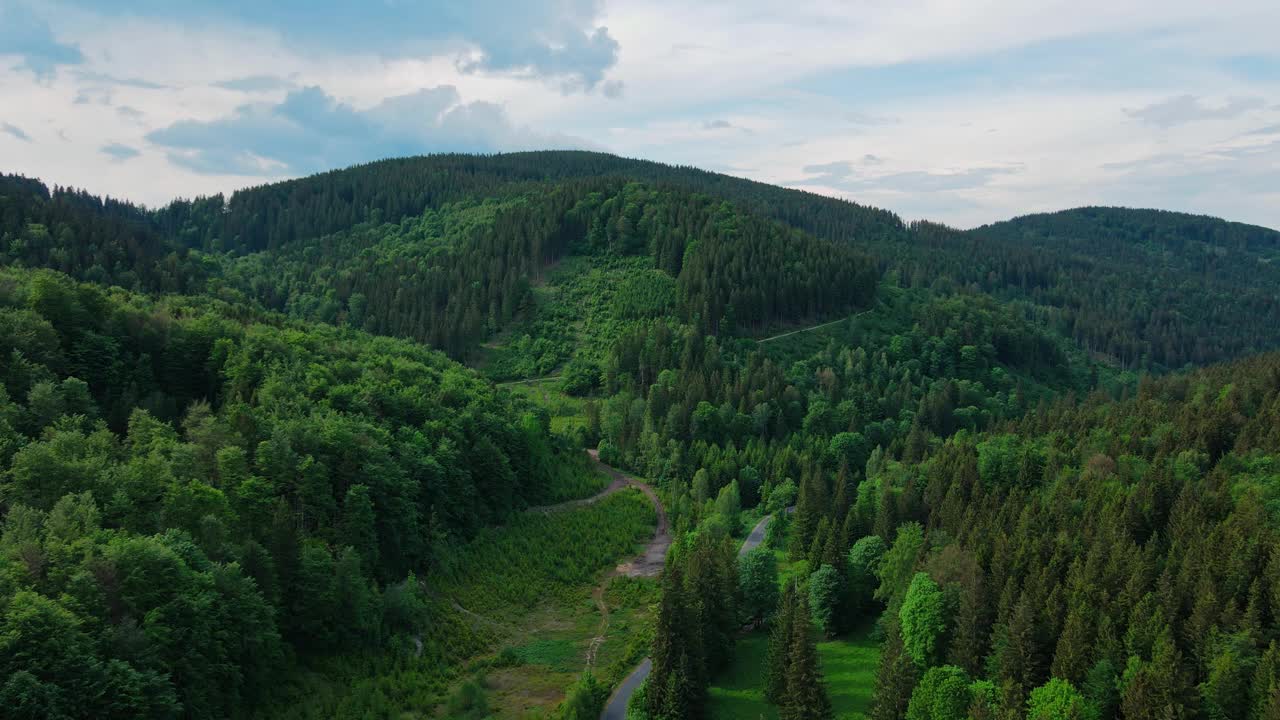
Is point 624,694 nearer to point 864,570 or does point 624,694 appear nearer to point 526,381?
point 864,570

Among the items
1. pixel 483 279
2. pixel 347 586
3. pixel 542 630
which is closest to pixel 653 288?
pixel 483 279

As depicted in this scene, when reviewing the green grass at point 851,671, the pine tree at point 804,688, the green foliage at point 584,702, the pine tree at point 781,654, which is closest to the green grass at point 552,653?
the green foliage at point 584,702

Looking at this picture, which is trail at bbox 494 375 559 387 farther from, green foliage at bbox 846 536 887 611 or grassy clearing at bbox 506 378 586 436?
green foliage at bbox 846 536 887 611

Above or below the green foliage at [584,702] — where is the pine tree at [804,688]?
above

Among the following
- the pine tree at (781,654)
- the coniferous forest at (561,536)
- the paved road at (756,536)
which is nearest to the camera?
the coniferous forest at (561,536)

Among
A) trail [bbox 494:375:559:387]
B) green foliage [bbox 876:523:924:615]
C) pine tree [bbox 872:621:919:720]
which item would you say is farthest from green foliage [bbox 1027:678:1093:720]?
trail [bbox 494:375:559:387]

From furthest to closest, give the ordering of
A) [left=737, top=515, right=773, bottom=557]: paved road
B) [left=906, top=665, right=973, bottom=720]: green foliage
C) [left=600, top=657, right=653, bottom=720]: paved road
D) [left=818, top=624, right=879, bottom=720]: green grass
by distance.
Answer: [left=737, top=515, right=773, bottom=557]: paved road, [left=600, top=657, right=653, bottom=720]: paved road, [left=818, top=624, right=879, bottom=720]: green grass, [left=906, top=665, right=973, bottom=720]: green foliage

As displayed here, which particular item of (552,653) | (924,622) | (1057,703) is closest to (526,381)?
(552,653)

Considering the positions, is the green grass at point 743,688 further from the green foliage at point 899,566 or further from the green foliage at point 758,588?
the green foliage at point 899,566

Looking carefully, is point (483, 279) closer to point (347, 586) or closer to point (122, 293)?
point (122, 293)

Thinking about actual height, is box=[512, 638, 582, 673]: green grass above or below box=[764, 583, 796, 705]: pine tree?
below
